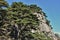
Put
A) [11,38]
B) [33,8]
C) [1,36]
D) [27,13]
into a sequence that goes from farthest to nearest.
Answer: [33,8] < [27,13] < [11,38] < [1,36]

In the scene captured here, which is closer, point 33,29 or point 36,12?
point 33,29

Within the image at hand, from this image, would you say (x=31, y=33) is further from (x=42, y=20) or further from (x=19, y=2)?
(x=42, y=20)

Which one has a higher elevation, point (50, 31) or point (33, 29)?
point (50, 31)

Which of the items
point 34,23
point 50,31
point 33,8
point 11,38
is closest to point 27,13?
point 34,23

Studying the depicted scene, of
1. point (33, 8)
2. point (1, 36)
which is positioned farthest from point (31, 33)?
point (33, 8)

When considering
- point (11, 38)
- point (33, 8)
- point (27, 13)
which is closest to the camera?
point (11, 38)

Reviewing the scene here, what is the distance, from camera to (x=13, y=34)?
6056cm

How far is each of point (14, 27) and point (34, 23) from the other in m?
4.60

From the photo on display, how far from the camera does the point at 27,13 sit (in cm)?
6269

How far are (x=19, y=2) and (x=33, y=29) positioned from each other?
24.7 ft

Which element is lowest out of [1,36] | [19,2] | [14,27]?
[1,36]

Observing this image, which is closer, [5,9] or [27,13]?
[5,9]

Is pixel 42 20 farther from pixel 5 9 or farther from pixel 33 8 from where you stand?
pixel 5 9

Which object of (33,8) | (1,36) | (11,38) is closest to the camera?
(1,36)
